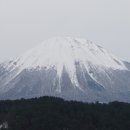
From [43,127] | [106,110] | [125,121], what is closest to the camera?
[43,127]

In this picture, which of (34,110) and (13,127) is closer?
(13,127)

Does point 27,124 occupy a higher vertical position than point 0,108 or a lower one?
lower

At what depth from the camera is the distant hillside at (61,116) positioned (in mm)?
82562

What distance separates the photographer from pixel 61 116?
85.9m

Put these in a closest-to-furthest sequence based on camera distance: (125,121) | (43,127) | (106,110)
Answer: (43,127) → (125,121) → (106,110)

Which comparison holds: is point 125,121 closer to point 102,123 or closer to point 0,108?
point 102,123

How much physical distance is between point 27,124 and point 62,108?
815 cm

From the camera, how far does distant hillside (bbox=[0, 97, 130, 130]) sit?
82.6 meters

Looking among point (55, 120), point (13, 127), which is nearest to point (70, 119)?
point (55, 120)

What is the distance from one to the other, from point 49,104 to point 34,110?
5.39m

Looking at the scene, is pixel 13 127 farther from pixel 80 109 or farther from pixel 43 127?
pixel 80 109

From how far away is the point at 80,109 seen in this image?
3568 inches

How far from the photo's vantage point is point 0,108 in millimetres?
93875

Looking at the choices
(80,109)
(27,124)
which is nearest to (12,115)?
(27,124)
